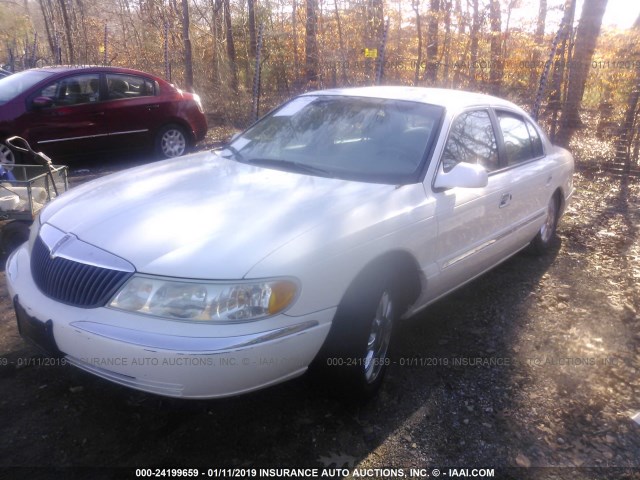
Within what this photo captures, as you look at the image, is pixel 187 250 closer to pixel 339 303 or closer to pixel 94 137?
pixel 339 303

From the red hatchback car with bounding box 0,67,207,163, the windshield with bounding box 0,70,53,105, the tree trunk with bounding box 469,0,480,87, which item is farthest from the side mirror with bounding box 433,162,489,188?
the tree trunk with bounding box 469,0,480,87

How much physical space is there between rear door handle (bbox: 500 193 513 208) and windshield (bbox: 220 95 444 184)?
784mm

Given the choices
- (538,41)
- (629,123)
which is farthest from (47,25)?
(629,123)

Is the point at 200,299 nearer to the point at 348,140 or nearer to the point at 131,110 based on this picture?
the point at 348,140

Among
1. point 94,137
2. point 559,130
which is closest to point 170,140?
point 94,137

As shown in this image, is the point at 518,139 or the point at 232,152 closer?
the point at 232,152

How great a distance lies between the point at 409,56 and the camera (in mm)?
14672

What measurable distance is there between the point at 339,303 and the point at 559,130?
8.31 m

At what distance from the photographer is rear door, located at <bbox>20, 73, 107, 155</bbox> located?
294 inches

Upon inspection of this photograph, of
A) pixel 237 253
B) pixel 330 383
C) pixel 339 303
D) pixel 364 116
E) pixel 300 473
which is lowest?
pixel 300 473

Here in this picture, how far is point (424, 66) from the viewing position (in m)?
13.2

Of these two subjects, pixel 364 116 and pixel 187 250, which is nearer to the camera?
pixel 187 250

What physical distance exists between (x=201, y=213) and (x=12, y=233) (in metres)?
2.83

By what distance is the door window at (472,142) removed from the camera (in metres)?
3.51
